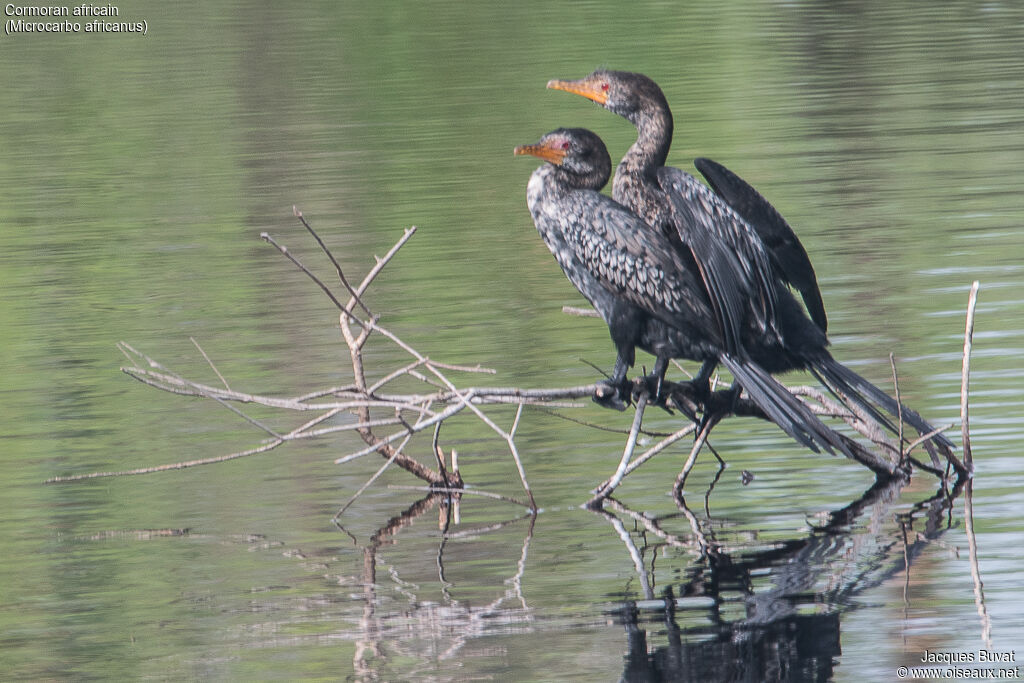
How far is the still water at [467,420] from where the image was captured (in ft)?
17.5

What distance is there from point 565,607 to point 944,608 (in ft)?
3.60

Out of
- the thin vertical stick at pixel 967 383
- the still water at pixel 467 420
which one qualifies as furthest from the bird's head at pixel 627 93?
the still water at pixel 467 420

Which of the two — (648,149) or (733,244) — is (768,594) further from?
(648,149)

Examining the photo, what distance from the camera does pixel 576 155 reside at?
21.4ft

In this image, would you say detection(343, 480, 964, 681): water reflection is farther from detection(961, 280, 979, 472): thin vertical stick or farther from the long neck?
the long neck

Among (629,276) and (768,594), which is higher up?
(629,276)

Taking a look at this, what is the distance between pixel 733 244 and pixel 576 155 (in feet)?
2.44

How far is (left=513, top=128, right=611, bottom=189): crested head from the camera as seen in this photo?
21.3 feet

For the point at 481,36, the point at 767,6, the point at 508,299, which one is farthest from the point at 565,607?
the point at 767,6

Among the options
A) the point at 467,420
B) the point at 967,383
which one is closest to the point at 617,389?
the point at 967,383

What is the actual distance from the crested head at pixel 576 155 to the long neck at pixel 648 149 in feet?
0.38

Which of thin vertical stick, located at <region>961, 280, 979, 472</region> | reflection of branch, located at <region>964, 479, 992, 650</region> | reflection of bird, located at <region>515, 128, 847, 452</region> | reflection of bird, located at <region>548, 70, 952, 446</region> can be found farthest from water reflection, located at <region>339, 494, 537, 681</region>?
thin vertical stick, located at <region>961, 280, 979, 472</region>

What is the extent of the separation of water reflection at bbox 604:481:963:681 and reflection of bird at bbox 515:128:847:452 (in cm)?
34

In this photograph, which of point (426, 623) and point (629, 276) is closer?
point (426, 623)
